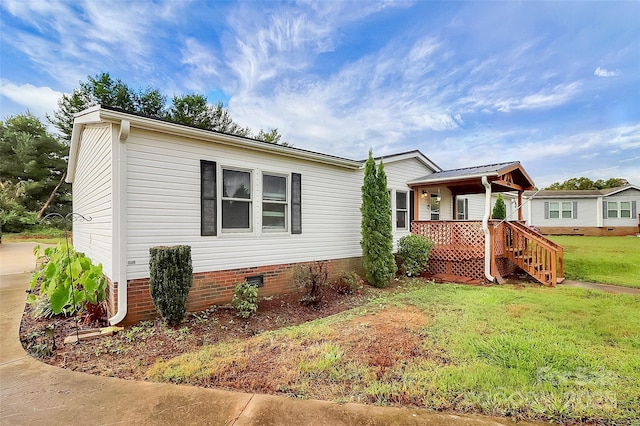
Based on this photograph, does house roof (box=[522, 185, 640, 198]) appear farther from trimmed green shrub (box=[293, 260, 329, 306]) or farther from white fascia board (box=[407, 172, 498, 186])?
trimmed green shrub (box=[293, 260, 329, 306])

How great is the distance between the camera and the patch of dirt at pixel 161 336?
3598 mm

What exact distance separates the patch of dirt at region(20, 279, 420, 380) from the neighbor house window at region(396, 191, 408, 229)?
457 centimetres

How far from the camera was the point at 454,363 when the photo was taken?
3363mm

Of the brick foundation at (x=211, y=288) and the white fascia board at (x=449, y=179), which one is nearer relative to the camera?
the brick foundation at (x=211, y=288)

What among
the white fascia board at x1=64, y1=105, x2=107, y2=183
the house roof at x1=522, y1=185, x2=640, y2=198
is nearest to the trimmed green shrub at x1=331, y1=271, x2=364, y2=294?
the white fascia board at x1=64, y1=105, x2=107, y2=183

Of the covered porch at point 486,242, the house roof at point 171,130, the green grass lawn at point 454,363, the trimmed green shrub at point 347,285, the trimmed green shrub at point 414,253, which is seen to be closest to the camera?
the green grass lawn at point 454,363

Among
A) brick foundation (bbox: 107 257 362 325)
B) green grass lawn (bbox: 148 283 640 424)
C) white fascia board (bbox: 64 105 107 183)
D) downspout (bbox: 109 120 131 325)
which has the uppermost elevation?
white fascia board (bbox: 64 105 107 183)

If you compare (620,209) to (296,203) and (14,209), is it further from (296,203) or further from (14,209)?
(14,209)

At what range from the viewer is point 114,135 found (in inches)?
188

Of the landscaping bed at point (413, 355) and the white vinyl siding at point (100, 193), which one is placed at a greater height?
the white vinyl siding at point (100, 193)

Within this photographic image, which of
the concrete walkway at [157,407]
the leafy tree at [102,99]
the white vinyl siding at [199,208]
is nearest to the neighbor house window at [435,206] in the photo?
the white vinyl siding at [199,208]

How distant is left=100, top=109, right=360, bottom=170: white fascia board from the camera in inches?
182

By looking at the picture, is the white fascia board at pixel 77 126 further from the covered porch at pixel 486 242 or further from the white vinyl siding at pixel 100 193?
the covered porch at pixel 486 242

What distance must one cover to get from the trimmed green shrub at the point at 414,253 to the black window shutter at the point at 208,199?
596cm
